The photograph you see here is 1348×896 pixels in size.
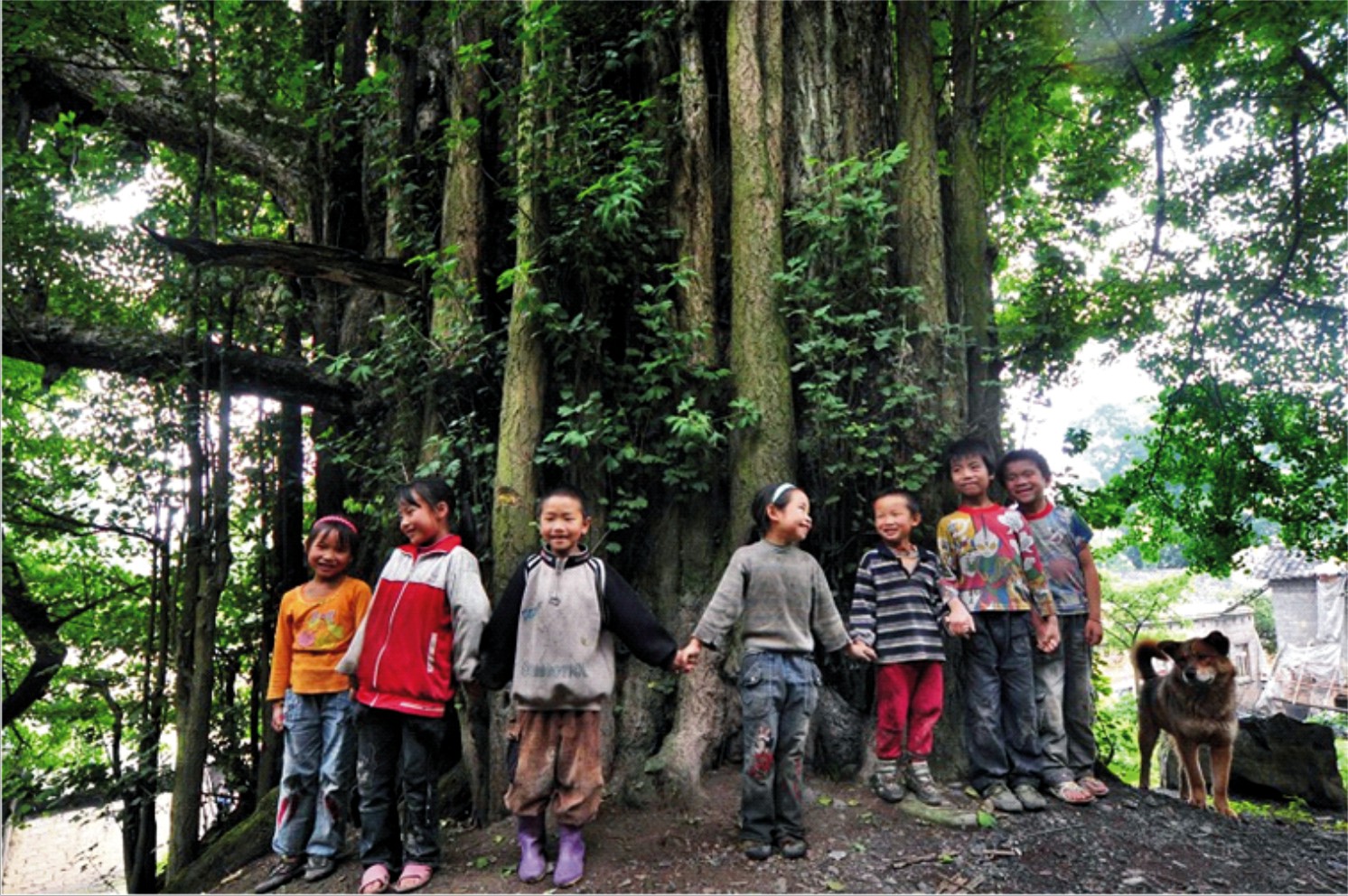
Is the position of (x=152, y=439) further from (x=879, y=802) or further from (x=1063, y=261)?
(x=1063, y=261)

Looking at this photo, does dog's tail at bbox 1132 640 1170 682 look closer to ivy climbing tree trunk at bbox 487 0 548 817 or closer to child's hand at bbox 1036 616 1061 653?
child's hand at bbox 1036 616 1061 653

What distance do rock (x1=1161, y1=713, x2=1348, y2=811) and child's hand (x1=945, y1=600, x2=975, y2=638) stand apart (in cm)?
539

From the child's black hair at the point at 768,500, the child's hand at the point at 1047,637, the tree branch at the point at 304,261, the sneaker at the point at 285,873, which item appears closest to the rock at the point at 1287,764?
the child's hand at the point at 1047,637

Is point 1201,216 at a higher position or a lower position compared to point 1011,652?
higher

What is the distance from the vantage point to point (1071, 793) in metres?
3.81

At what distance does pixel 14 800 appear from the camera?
634cm

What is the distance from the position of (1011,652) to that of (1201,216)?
24.1ft

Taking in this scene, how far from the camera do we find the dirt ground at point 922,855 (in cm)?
311

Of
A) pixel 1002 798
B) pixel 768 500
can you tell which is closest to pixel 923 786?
pixel 1002 798

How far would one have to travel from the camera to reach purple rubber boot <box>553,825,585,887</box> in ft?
10.5

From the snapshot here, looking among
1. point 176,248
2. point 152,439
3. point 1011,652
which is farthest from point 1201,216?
point 152,439

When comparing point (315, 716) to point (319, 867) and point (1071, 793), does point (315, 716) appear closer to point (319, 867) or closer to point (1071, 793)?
point (319, 867)

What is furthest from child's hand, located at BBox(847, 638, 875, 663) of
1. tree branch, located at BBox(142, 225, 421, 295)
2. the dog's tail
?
tree branch, located at BBox(142, 225, 421, 295)

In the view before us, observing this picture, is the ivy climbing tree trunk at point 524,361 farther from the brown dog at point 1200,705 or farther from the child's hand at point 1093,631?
the brown dog at point 1200,705
